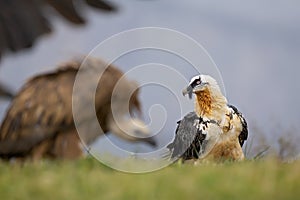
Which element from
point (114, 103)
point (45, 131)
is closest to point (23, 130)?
point (45, 131)

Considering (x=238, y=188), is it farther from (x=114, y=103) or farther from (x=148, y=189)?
(x=114, y=103)

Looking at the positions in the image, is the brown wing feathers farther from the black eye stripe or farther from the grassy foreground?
the grassy foreground

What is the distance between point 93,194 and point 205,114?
101 inches

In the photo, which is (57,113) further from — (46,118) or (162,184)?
(162,184)

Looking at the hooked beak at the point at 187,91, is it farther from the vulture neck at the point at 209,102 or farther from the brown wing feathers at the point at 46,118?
the brown wing feathers at the point at 46,118

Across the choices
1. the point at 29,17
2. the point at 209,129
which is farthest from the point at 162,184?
the point at 209,129

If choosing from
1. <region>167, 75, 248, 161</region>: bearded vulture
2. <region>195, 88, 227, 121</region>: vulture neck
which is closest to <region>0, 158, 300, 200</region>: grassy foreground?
<region>167, 75, 248, 161</region>: bearded vulture

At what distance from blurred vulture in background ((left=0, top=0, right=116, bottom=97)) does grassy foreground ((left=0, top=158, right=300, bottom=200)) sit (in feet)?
3.14

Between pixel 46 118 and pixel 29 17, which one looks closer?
pixel 29 17

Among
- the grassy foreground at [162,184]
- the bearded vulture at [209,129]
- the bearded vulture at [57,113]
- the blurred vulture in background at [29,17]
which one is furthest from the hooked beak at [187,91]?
the grassy foreground at [162,184]

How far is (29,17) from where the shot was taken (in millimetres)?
4559

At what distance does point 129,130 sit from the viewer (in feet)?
21.3

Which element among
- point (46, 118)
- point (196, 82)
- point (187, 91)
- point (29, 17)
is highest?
point (196, 82)

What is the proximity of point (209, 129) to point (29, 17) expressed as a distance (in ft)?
6.37
